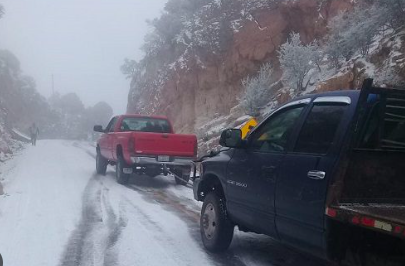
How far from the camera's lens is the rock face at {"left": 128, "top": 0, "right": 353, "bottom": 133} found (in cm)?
2072

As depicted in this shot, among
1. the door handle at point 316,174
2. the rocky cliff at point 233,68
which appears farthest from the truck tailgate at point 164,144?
the door handle at point 316,174

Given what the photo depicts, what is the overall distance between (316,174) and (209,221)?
2.53 m

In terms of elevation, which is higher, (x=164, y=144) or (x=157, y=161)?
(x=164, y=144)

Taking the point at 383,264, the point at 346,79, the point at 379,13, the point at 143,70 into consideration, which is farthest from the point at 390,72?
the point at 143,70

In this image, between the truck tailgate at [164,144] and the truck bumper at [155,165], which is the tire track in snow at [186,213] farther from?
the truck tailgate at [164,144]

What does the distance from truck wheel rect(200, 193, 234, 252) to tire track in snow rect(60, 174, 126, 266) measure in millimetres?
1286

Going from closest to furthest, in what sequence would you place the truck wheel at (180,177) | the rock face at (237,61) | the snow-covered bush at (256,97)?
1. the truck wheel at (180,177)
2. the snow-covered bush at (256,97)
3. the rock face at (237,61)

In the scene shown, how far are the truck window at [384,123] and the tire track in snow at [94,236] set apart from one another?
3.37m

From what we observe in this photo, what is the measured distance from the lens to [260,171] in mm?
4957

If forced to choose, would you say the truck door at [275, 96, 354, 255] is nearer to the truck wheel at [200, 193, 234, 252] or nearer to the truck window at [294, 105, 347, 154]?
the truck window at [294, 105, 347, 154]

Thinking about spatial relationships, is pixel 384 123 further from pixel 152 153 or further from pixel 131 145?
pixel 131 145

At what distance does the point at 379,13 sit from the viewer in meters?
14.3

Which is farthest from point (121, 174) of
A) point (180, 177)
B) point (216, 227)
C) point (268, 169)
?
point (268, 169)

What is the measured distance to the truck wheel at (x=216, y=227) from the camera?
587cm
